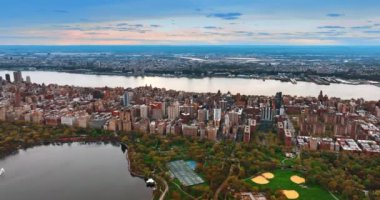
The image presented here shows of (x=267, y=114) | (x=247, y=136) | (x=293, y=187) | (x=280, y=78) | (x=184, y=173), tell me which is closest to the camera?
(x=293, y=187)

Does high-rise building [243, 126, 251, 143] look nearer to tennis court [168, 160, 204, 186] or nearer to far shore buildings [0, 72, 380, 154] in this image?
far shore buildings [0, 72, 380, 154]

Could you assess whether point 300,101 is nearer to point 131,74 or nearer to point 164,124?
point 164,124

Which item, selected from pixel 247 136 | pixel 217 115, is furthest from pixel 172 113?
pixel 247 136

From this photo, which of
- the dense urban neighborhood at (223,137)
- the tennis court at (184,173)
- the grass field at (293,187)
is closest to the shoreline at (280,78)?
the dense urban neighborhood at (223,137)

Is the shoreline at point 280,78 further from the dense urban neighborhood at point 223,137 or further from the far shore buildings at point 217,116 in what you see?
the dense urban neighborhood at point 223,137

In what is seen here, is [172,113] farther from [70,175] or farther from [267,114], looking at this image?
[70,175]
